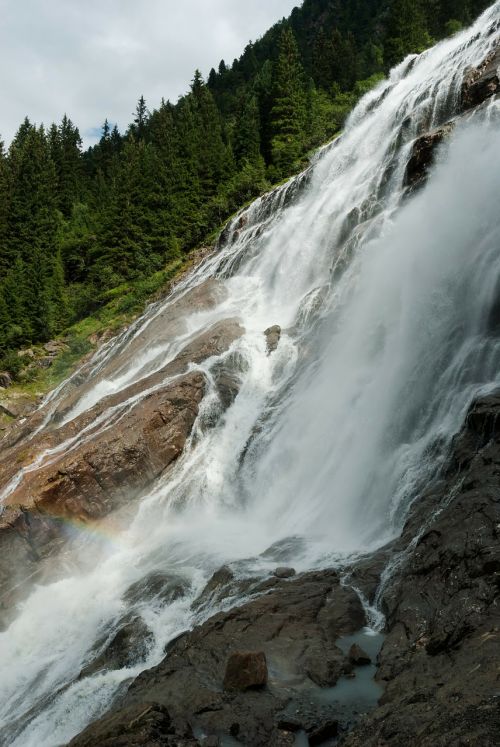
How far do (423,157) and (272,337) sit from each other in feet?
31.3

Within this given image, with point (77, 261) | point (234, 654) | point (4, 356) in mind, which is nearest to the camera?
point (234, 654)

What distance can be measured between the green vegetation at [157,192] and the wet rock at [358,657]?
30056 mm

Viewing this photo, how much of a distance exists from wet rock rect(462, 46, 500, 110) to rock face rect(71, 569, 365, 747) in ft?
74.5

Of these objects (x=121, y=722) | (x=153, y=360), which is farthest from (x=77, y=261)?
(x=121, y=722)

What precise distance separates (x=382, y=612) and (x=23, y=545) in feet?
40.3

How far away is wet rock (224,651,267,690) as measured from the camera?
7262 mm

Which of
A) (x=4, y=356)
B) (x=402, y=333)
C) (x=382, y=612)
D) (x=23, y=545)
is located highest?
(x=4, y=356)

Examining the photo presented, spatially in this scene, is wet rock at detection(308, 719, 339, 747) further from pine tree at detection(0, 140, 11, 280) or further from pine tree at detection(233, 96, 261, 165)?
pine tree at detection(0, 140, 11, 280)

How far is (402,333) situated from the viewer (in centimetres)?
1636

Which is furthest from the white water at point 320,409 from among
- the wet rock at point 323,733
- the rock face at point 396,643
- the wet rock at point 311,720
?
the wet rock at point 323,733

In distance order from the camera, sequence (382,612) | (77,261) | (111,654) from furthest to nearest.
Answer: (77,261)
(111,654)
(382,612)


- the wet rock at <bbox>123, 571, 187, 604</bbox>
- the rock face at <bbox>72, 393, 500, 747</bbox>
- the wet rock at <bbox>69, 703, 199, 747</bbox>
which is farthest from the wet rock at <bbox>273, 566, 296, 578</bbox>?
the wet rock at <bbox>69, 703, 199, 747</bbox>

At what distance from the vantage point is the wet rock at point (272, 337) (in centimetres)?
2164

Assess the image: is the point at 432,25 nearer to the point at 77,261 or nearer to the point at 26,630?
the point at 77,261
